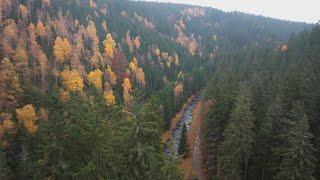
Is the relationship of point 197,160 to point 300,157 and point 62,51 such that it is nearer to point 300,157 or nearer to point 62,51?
point 300,157

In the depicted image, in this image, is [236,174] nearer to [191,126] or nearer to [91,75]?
[191,126]

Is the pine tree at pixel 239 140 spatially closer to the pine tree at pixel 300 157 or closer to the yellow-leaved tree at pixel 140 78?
the pine tree at pixel 300 157

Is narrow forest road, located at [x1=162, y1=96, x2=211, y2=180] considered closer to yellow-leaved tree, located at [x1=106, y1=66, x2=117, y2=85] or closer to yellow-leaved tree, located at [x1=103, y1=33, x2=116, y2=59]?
yellow-leaved tree, located at [x1=106, y1=66, x2=117, y2=85]

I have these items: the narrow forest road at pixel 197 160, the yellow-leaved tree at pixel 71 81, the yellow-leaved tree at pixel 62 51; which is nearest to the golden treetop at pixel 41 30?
the yellow-leaved tree at pixel 62 51

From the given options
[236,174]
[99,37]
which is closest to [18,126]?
[236,174]

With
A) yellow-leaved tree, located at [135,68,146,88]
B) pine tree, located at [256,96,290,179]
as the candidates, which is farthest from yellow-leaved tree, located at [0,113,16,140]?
yellow-leaved tree, located at [135,68,146,88]
